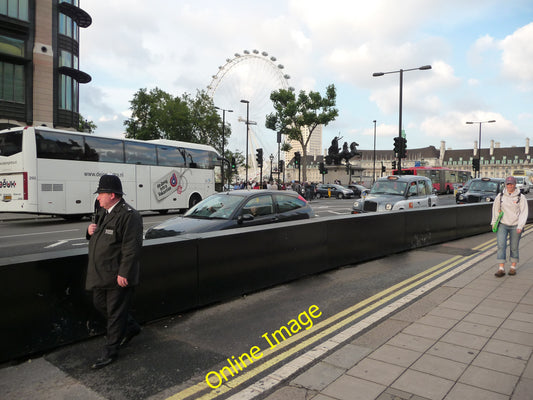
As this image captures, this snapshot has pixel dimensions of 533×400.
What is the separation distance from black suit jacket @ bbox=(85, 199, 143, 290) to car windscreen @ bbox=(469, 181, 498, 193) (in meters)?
20.9

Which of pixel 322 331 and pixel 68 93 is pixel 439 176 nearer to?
pixel 68 93

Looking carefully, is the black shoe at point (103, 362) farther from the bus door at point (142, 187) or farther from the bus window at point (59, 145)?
the bus door at point (142, 187)

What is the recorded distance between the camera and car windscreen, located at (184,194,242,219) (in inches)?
294

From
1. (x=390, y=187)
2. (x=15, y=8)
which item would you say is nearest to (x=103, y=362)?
(x=390, y=187)

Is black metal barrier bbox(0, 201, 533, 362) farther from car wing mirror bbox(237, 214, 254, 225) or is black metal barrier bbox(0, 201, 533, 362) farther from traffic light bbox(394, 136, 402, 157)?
traffic light bbox(394, 136, 402, 157)

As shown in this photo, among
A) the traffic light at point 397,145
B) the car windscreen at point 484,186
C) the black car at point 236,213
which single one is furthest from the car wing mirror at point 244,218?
the traffic light at point 397,145

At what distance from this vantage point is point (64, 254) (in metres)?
3.88

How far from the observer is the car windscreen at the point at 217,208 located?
294 inches

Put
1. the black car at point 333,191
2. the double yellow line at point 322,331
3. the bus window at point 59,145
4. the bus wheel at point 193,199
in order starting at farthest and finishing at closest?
the black car at point 333,191 < the bus wheel at point 193,199 < the bus window at point 59,145 < the double yellow line at point 322,331

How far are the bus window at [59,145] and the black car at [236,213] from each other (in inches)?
372

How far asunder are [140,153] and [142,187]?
157 cm

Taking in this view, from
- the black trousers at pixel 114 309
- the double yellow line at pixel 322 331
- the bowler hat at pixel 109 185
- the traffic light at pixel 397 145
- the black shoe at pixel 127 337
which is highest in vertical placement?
the traffic light at pixel 397 145

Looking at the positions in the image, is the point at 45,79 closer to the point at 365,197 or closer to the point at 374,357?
the point at 365,197

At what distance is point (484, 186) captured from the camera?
68.0 feet
